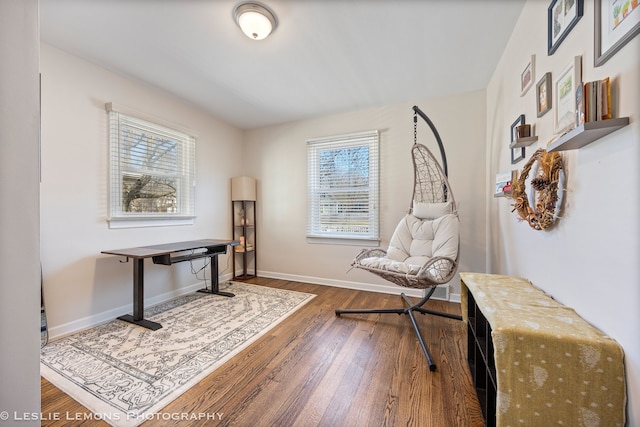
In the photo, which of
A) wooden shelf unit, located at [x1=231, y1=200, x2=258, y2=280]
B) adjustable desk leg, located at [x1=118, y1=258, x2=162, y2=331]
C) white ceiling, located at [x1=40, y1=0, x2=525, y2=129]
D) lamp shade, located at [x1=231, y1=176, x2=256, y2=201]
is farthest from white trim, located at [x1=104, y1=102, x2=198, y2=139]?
adjustable desk leg, located at [x1=118, y1=258, x2=162, y2=331]

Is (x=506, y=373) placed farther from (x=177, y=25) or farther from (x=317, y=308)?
(x=177, y=25)

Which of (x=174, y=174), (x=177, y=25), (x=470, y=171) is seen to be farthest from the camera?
(x=174, y=174)

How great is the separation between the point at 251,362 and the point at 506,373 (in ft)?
4.79

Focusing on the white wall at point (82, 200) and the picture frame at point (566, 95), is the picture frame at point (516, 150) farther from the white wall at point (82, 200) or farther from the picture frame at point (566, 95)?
the white wall at point (82, 200)

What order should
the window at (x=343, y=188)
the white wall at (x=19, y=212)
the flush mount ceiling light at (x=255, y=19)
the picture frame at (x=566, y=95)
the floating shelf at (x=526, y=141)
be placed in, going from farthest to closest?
the window at (x=343, y=188)
the flush mount ceiling light at (x=255, y=19)
the floating shelf at (x=526, y=141)
the picture frame at (x=566, y=95)
the white wall at (x=19, y=212)

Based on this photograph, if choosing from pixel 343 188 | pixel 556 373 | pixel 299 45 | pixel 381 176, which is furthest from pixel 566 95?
pixel 343 188

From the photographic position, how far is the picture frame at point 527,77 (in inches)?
60.9

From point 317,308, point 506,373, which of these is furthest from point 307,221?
point 506,373

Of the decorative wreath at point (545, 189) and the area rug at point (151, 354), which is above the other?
the decorative wreath at point (545, 189)

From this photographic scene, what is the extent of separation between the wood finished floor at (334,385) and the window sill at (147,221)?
1.38 metres

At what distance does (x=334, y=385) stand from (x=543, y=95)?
6.67ft

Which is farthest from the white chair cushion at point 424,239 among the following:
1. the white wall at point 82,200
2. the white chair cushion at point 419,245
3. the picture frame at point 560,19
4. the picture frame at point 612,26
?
the white wall at point 82,200

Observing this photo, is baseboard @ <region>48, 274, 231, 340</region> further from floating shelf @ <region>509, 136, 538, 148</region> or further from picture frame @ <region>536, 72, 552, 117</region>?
picture frame @ <region>536, 72, 552, 117</region>

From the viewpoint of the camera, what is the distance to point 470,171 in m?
2.82
